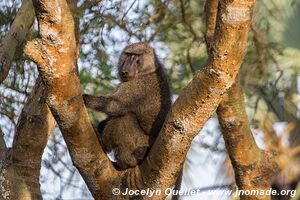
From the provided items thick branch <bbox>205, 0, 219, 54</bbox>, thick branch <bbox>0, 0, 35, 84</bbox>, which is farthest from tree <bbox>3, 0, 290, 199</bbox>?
thick branch <bbox>0, 0, 35, 84</bbox>

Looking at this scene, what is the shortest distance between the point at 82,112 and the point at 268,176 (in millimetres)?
1528

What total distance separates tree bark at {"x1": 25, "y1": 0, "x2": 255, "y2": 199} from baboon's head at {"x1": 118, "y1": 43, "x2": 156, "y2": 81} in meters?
1.47

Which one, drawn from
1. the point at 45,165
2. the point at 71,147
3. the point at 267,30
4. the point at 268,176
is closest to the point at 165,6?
the point at 267,30

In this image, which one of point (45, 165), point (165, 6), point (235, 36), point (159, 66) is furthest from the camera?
point (165, 6)

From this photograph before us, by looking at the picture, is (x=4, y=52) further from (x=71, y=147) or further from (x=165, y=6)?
(x=165, y=6)

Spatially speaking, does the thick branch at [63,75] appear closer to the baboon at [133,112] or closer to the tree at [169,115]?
the tree at [169,115]

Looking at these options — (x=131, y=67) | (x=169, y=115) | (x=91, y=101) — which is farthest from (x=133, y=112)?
(x=169, y=115)

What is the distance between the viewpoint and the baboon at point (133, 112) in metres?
4.83

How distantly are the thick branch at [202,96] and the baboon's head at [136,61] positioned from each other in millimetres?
1511

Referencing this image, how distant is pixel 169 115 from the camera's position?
3689mm

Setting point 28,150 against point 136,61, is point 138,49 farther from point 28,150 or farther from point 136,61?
point 28,150

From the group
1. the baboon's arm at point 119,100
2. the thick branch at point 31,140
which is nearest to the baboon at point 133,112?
the baboon's arm at point 119,100

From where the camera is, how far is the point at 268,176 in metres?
4.66

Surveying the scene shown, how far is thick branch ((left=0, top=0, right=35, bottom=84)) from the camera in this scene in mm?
4809
